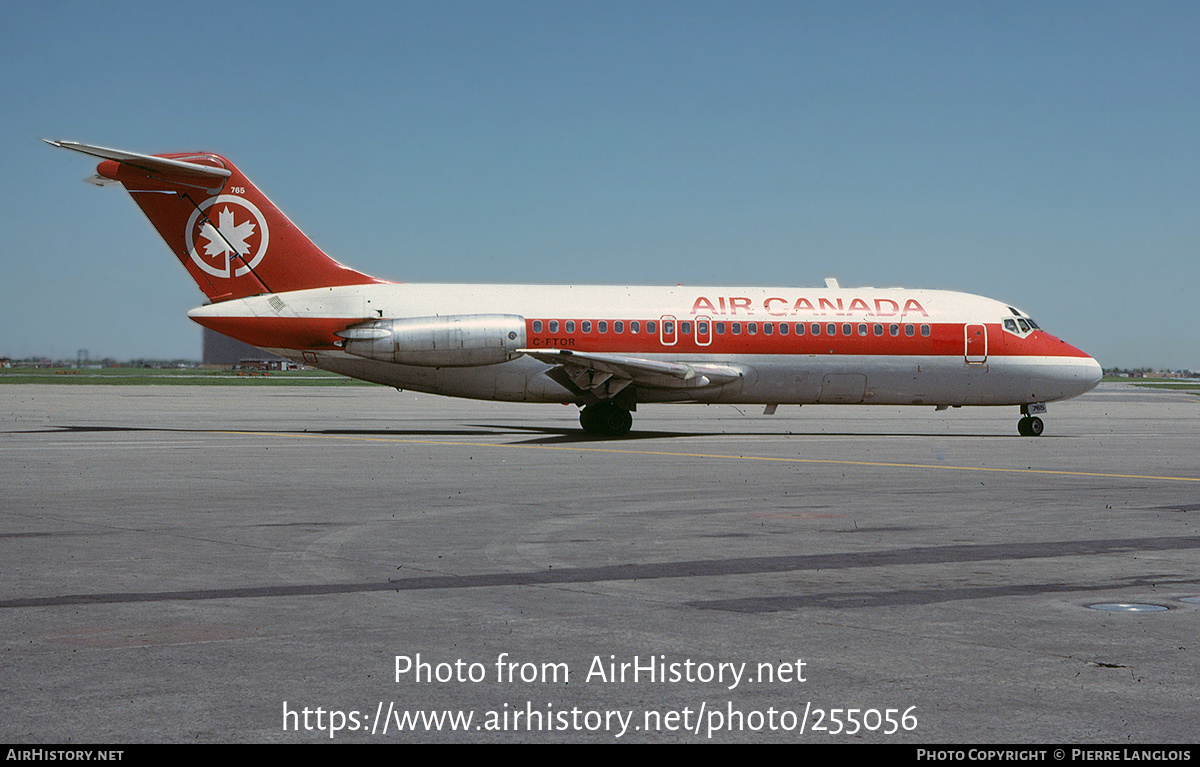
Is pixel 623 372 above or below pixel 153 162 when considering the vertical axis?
below

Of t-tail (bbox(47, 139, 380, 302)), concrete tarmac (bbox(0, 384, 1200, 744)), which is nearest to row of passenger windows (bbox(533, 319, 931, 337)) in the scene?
t-tail (bbox(47, 139, 380, 302))

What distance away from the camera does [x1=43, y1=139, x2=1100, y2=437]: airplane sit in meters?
29.6

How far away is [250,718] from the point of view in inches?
215

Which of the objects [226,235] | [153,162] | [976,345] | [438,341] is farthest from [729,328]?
[153,162]

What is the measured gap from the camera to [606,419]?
99.3ft

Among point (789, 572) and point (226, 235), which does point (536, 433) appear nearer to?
point (226, 235)

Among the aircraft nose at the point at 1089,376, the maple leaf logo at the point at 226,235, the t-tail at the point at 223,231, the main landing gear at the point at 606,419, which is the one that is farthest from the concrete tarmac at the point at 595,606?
the aircraft nose at the point at 1089,376

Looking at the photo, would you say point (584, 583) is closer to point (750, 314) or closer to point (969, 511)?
point (969, 511)

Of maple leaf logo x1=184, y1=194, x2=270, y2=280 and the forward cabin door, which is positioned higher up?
maple leaf logo x1=184, y1=194, x2=270, y2=280

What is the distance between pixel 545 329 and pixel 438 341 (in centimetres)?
289

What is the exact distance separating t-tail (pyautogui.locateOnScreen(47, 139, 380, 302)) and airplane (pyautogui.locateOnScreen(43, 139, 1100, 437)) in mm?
34

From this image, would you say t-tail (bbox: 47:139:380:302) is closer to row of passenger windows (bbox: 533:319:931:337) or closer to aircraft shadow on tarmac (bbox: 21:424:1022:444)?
aircraft shadow on tarmac (bbox: 21:424:1022:444)
